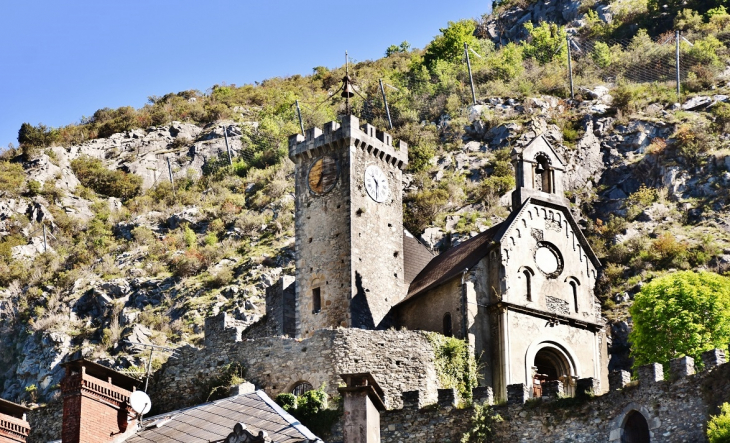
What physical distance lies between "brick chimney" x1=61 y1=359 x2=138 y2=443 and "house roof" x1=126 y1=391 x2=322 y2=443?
558 mm

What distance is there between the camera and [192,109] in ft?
344

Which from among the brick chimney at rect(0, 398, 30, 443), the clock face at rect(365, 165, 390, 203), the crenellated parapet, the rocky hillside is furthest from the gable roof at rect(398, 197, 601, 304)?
the brick chimney at rect(0, 398, 30, 443)

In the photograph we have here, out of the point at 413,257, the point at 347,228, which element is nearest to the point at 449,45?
the point at 413,257

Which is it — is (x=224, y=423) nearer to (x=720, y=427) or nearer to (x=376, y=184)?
(x=720, y=427)

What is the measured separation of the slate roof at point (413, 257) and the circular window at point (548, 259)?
18.8ft

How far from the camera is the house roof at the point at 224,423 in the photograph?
91.5 ft

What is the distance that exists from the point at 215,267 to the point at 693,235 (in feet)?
87.8

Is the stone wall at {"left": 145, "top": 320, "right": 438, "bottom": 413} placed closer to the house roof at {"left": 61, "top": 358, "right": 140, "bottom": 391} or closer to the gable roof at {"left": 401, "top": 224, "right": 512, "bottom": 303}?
the gable roof at {"left": 401, "top": 224, "right": 512, "bottom": 303}

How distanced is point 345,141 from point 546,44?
49008mm

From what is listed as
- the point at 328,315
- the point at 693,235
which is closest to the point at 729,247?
the point at 693,235

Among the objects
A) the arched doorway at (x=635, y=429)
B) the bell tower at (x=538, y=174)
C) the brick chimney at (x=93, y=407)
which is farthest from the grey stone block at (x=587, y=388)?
the brick chimney at (x=93, y=407)

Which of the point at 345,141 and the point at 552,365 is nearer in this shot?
the point at 552,365

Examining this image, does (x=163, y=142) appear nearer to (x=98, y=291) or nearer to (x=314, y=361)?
(x=98, y=291)

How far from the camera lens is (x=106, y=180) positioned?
3563 inches
